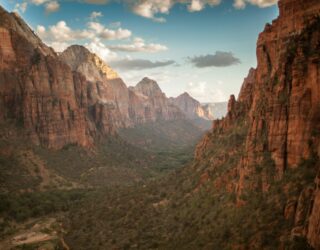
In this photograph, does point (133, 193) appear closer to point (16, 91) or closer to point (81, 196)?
point (81, 196)

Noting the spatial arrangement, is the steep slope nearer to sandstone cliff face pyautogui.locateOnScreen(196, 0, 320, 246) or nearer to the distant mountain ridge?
sandstone cliff face pyautogui.locateOnScreen(196, 0, 320, 246)

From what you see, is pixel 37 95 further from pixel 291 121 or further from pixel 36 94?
pixel 291 121

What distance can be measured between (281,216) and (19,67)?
355ft

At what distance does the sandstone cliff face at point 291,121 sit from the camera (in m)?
41.6

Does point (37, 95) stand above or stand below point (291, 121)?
above

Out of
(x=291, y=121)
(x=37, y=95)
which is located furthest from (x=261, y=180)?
(x=37, y=95)

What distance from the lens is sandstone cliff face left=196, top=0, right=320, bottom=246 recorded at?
4156cm

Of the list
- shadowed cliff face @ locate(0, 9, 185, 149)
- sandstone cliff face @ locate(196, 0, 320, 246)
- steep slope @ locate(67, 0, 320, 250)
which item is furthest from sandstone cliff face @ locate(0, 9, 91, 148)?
sandstone cliff face @ locate(196, 0, 320, 246)

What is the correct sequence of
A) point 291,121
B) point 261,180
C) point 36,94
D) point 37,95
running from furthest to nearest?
1. point 37,95
2. point 36,94
3. point 261,180
4. point 291,121

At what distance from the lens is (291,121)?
154ft

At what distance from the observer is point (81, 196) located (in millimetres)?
103125

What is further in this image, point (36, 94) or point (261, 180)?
point (36, 94)

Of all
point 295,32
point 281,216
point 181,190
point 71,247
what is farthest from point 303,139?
point 71,247

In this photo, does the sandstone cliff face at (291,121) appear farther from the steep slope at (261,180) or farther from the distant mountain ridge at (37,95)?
the distant mountain ridge at (37,95)
